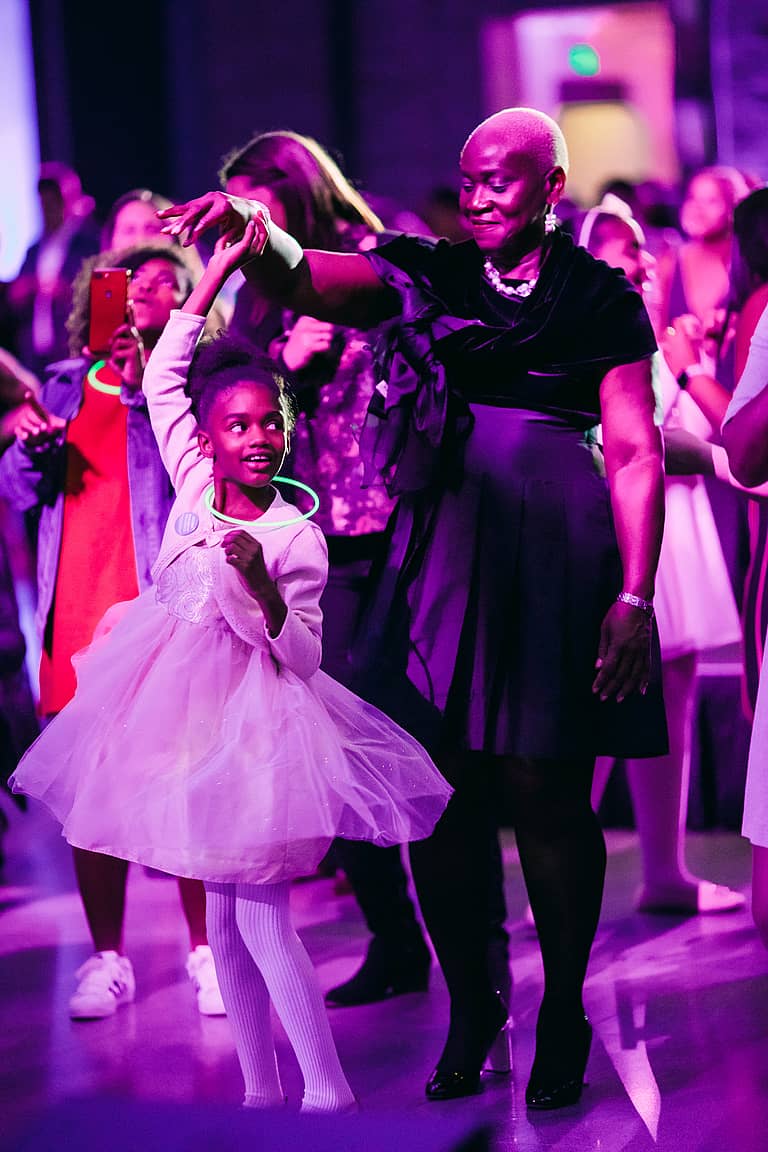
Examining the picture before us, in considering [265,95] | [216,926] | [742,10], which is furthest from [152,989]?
[265,95]

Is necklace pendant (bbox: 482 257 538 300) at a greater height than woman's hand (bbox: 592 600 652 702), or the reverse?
necklace pendant (bbox: 482 257 538 300)

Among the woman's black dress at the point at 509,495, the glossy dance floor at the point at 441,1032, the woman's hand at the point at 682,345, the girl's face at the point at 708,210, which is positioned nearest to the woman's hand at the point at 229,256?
the woman's black dress at the point at 509,495

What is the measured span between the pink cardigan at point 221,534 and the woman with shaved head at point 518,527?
0.19 meters

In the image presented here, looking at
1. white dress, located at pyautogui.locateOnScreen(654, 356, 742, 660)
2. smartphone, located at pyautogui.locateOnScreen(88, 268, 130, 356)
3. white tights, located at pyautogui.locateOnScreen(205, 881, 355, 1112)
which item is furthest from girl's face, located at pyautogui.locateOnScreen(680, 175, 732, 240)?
white tights, located at pyautogui.locateOnScreen(205, 881, 355, 1112)

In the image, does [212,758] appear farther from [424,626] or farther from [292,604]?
[424,626]

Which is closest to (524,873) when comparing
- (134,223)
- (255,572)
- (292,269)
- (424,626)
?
(424,626)

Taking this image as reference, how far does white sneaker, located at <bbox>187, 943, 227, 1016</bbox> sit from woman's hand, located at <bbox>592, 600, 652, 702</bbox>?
3.66ft

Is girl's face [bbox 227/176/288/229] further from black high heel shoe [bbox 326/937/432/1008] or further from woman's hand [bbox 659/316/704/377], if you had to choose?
black high heel shoe [bbox 326/937/432/1008]

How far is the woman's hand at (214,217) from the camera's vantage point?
2541 millimetres

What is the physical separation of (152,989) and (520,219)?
1.84 metres

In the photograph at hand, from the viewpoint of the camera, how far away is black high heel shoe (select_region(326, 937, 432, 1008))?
11.2 feet

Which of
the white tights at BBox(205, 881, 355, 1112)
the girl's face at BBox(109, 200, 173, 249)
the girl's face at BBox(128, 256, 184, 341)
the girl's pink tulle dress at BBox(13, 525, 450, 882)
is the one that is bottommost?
the white tights at BBox(205, 881, 355, 1112)

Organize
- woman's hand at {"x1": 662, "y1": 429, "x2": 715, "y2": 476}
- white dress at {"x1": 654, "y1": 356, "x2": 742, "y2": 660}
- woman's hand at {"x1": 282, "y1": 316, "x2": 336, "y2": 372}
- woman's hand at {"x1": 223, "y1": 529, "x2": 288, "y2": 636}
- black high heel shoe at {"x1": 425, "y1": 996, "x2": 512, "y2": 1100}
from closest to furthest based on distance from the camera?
woman's hand at {"x1": 223, "y1": 529, "x2": 288, "y2": 636}
black high heel shoe at {"x1": 425, "y1": 996, "x2": 512, "y2": 1100}
woman's hand at {"x1": 282, "y1": 316, "x2": 336, "y2": 372}
woman's hand at {"x1": 662, "y1": 429, "x2": 715, "y2": 476}
white dress at {"x1": 654, "y1": 356, "x2": 742, "y2": 660}

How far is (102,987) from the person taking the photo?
3.43 meters
